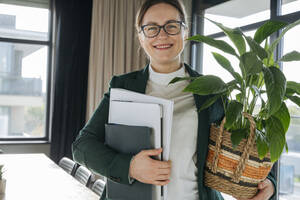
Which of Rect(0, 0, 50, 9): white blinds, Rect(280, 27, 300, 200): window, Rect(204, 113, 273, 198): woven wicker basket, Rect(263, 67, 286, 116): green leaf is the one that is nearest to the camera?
Rect(263, 67, 286, 116): green leaf

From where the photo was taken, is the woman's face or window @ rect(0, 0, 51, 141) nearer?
the woman's face

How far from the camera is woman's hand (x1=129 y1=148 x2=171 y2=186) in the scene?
905 mm

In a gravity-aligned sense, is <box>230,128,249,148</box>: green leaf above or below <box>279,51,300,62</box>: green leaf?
below

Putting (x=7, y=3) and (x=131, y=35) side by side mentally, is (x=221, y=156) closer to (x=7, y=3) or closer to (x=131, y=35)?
(x=131, y=35)

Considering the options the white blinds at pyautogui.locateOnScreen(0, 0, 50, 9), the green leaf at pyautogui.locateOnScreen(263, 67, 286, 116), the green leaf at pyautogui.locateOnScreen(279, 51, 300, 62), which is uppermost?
the white blinds at pyautogui.locateOnScreen(0, 0, 50, 9)

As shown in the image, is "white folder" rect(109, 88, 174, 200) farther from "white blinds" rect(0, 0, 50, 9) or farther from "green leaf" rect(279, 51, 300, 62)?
"white blinds" rect(0, 0, 50, 9)

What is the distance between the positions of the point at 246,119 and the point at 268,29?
0.83 ft

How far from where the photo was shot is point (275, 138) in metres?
0.87

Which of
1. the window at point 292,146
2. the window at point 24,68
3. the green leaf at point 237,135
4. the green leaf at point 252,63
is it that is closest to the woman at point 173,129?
the green leaf at point 237,135

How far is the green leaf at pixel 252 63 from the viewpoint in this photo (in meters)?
0.85

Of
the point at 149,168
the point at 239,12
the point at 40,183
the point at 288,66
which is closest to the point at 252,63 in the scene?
the point at 149,168

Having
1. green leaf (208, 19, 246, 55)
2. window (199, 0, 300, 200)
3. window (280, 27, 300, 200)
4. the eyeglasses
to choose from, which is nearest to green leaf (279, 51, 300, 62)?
green leaf (208, 19, 246, 55)

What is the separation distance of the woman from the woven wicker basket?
4 centimetres

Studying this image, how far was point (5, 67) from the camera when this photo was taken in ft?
15.1
